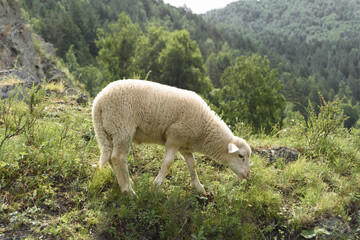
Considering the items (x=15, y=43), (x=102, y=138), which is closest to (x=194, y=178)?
(x=102, y=138)

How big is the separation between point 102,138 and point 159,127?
87 centimetres

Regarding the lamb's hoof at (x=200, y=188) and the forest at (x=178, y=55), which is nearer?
the lamb's hoof at (x=200, y=188)

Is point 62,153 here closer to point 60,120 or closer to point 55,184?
point 55,184

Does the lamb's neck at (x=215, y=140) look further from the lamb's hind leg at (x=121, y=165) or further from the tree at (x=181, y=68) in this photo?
the tree at (x=181, y=68)

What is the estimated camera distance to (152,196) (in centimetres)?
415

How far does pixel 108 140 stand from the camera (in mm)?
4266

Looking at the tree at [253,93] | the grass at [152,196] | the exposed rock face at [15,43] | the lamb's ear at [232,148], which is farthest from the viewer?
the tree at [253,93]

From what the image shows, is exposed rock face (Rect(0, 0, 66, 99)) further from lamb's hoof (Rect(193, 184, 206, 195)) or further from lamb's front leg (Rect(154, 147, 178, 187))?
lamb's hoof (Rect(193, 184, 206, 195))

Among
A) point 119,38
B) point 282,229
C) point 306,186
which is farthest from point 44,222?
point 119,38

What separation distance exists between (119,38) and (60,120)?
28.7 metres

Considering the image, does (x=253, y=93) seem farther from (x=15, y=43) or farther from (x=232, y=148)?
(x=232, y=148)

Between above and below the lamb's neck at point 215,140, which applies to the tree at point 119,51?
below

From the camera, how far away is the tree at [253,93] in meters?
30.4

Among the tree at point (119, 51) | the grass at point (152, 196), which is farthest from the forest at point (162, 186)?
the tree at point (119, 51)
